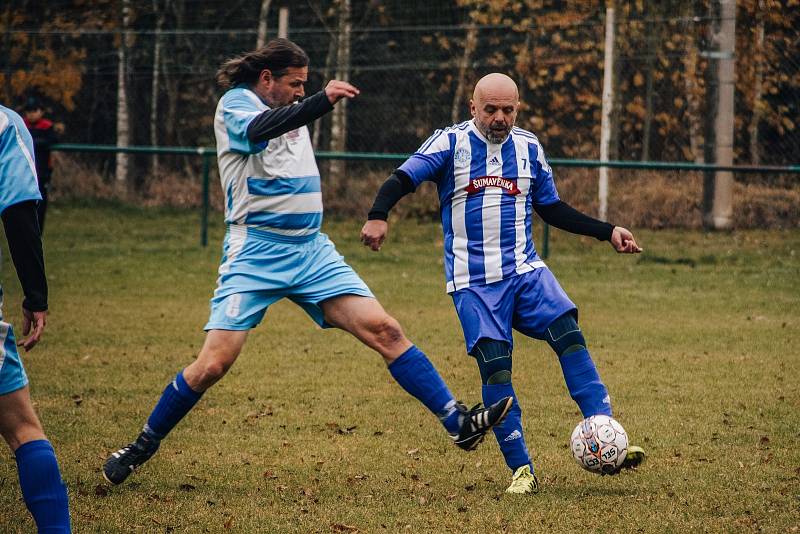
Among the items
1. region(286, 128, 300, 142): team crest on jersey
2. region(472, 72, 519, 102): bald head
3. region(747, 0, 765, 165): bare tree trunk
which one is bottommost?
region(286, 128, 300, 142): team crest on jersey

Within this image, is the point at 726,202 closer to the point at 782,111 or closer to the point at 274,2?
the point at 782,111

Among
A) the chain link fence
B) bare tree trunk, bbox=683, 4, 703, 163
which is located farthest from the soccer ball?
bare tree trunk, bbox=683, 4, 703, 163

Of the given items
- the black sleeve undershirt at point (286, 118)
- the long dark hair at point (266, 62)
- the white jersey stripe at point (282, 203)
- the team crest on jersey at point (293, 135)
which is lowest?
the white jersey stripe at point (282, 203)

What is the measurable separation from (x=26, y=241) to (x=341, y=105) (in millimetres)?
14149

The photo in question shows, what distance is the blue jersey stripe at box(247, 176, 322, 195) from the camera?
5.50 m

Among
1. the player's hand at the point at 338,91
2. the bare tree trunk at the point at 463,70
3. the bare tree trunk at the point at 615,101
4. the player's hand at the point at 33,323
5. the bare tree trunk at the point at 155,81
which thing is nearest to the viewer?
the player's hand at the point at 33,323

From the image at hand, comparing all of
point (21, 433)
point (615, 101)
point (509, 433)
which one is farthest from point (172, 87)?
point (21, 433)

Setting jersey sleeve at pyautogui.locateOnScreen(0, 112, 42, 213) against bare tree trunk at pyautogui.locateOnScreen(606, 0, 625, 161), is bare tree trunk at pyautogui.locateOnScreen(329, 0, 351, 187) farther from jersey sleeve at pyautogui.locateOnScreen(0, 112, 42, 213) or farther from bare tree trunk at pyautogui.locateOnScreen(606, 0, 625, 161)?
jersey sleeve at pyautogui.locateOnScreen(0, 112, 42, 213)

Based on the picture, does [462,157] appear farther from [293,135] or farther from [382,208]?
[293,135]

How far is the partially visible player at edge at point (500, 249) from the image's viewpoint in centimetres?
539

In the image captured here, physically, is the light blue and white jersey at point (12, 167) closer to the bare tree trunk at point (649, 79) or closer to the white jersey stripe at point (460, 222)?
the white jersey stripe at point (460, 222)

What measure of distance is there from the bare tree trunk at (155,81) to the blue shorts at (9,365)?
584 inches

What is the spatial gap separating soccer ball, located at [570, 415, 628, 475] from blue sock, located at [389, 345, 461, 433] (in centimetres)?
60

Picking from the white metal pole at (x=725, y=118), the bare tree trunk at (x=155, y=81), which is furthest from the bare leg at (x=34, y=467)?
the bare tree trunk at (x=155, y=81)
